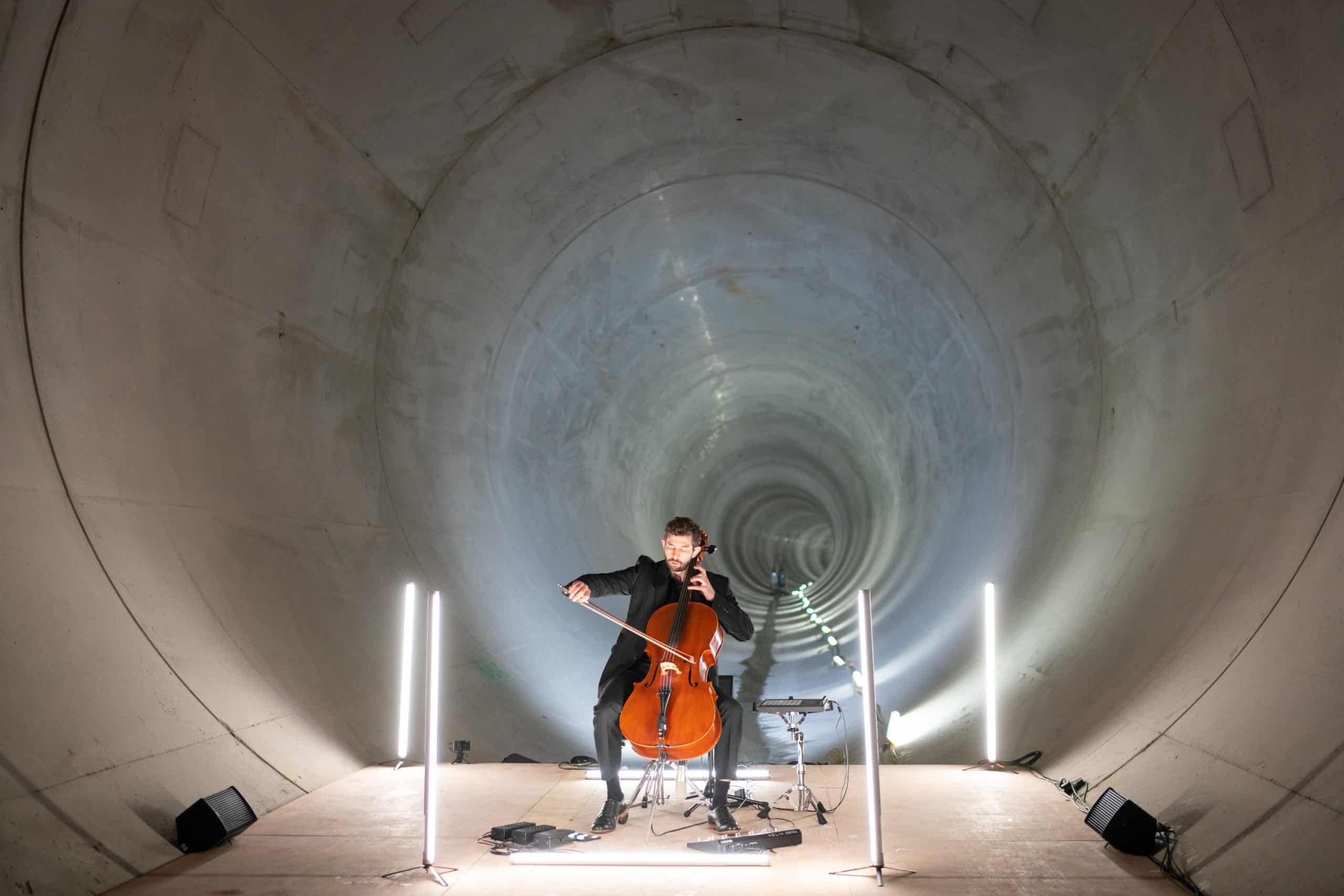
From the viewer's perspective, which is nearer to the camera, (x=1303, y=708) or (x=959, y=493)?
(x=1303, y=708)

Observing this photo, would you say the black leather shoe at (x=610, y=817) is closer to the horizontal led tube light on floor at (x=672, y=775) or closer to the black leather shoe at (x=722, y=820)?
the black leather shoe at (x=722, y=820)

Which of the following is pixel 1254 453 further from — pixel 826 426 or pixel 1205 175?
pixel 826 426

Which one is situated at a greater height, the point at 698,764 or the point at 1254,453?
the point at 1254,453

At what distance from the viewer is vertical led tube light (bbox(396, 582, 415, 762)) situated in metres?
5.73

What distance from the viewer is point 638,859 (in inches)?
156

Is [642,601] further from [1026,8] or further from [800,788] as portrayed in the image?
[1026,8]

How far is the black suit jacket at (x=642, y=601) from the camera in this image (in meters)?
5.24

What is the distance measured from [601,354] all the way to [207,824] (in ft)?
15.0

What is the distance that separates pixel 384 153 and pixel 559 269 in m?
1.47

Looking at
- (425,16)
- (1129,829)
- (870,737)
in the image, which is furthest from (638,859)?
(425,16)

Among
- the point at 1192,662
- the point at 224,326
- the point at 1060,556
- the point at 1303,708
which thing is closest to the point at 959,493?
the point at 1060,556

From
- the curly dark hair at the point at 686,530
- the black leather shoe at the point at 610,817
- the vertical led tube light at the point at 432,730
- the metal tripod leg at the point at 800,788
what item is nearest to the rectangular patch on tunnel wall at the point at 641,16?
the curly dark hair at the point at 686,530

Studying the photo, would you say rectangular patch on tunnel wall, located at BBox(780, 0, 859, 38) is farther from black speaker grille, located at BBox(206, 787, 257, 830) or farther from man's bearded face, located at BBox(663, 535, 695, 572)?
black speaker grille, located at BBox(206, 787, 257, 830)

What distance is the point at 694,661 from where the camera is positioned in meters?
4.65
